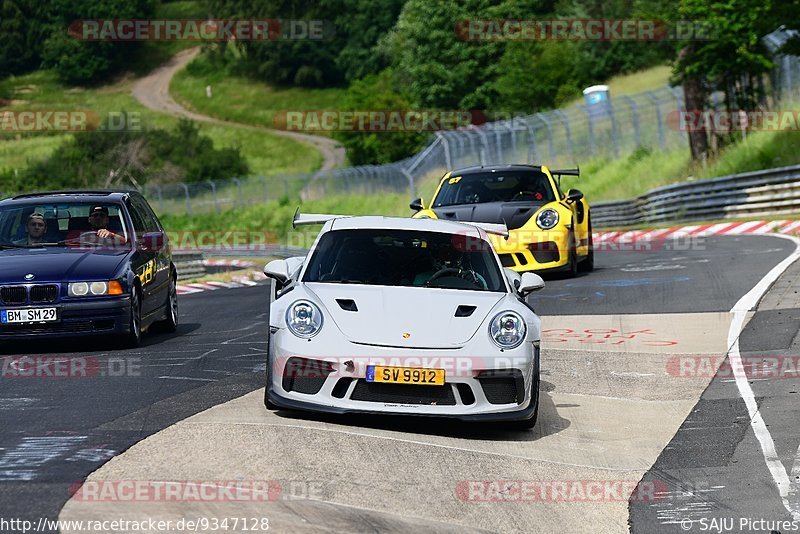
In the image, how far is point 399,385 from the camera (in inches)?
308

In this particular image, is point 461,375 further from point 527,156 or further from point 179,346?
point 527,156

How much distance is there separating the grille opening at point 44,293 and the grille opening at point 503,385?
4.91 m

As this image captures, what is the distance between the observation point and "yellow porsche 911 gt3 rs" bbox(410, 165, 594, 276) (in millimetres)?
17516

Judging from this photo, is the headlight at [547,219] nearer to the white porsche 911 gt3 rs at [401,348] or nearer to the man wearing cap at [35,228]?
the man wearing cap at [35,228]

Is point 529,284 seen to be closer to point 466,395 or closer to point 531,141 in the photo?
point 466,395

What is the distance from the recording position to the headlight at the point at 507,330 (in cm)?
812

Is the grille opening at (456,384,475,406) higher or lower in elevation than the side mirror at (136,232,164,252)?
higher

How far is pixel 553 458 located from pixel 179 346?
18.9 feet

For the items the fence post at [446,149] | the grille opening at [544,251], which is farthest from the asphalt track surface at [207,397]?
the fence post at [446,149]

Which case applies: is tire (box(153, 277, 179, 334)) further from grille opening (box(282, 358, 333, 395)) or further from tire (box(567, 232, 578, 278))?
grille opening (box(282, 358, 333, 395))

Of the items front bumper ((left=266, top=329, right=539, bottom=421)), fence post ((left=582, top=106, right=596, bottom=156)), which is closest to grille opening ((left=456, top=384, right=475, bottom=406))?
front bumper ((left=266, top=329, right=539, bottom=421))

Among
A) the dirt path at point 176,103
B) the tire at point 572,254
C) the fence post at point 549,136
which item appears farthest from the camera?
the dirt path at point 176,103

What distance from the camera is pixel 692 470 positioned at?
24.0 ft

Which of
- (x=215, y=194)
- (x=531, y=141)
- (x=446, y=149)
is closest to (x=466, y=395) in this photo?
(x=531, y=141)
